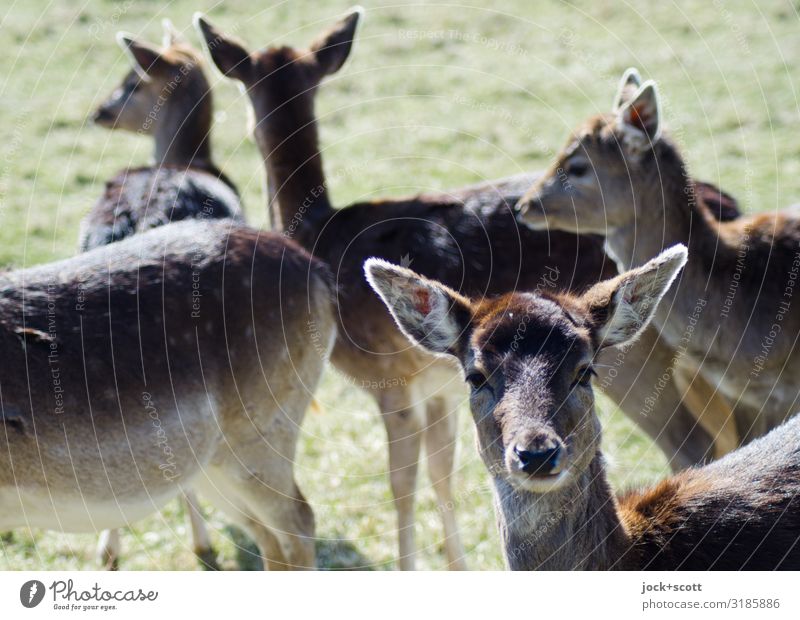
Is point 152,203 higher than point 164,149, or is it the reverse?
point 152,203

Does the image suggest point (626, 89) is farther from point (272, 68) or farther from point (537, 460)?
point (537, 460)

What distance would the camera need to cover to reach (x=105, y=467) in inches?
229

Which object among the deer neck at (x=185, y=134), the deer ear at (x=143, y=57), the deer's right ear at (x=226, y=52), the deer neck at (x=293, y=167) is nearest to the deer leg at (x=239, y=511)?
the deer neck at (x=293, y=167)

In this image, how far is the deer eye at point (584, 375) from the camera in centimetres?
477

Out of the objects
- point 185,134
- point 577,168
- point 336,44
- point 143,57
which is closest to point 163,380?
point 577,168

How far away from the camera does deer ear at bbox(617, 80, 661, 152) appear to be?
672 cm

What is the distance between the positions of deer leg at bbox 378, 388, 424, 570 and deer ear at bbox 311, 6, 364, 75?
262cm

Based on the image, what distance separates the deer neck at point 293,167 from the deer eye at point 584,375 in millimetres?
3635

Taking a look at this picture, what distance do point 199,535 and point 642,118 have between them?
4.23 metres

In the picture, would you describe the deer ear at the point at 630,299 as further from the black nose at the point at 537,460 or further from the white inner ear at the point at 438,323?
the black nose at the point at 537,460

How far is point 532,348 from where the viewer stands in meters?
4.74

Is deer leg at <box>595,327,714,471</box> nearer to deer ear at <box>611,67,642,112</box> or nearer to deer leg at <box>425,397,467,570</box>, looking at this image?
deer leg at <box>425,397,467,570</box>
